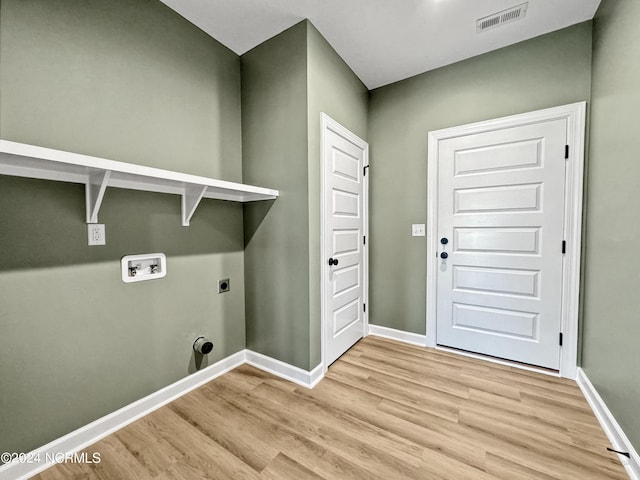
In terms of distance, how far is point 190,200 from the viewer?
1.76 metres

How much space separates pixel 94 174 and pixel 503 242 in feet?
9.52

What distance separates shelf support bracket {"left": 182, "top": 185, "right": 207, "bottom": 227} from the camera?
1683 mm

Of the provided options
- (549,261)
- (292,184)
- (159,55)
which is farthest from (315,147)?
(549,261)

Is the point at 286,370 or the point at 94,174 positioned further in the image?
the point at 286,370

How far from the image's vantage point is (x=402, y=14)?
183cm

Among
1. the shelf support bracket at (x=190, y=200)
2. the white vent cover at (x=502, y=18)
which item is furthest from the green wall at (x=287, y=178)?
the white vent cover at (x=502, y=18)

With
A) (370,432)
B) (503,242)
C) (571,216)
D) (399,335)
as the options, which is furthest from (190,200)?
(571,216)

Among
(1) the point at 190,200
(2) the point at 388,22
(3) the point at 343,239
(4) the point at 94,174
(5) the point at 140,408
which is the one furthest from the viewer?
(3) the point at 343,239

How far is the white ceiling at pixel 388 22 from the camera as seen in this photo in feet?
5.69

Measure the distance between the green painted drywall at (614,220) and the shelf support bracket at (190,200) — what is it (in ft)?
8.02

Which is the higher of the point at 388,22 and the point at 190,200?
the point at 388,22

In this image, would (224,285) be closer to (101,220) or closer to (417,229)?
(101,220)

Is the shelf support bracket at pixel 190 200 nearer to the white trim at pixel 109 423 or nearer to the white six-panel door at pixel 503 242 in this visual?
the white trim at pixel 109 423

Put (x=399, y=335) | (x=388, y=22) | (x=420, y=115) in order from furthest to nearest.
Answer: (x=399, y=335)
(x=420, y=115)
(x=388, y=22)
